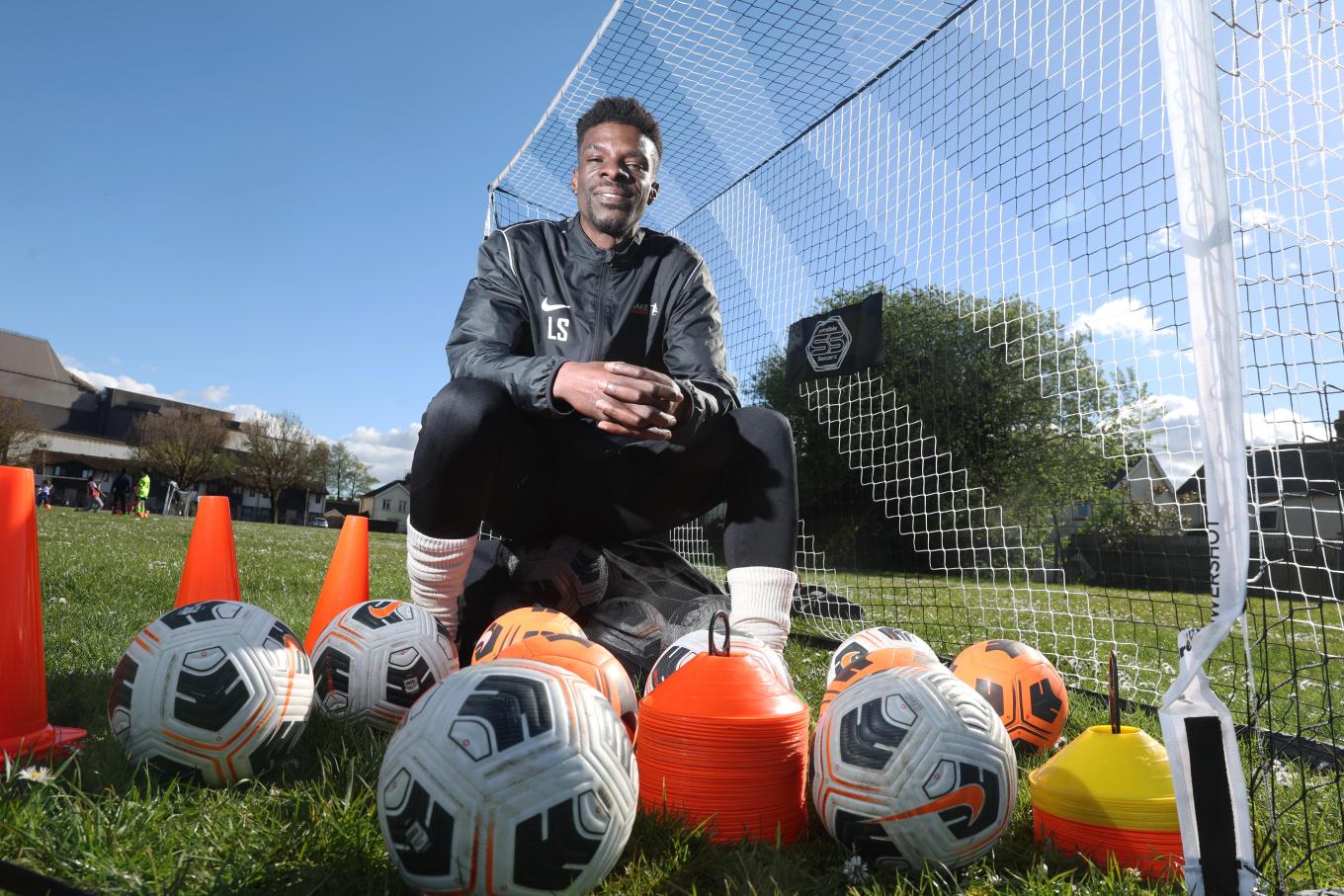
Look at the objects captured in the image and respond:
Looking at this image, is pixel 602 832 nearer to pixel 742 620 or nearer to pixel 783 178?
pixel 742 620

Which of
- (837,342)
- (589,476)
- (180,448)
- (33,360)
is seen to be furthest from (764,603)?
(33,360)

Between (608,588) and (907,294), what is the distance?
608cm

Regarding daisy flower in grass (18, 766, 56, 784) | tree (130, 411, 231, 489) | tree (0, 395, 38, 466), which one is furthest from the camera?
tree (130, 411, 231, 489)

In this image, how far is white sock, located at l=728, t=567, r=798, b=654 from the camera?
298cm

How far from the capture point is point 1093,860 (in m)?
1.71

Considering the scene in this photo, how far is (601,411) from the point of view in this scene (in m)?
2.62

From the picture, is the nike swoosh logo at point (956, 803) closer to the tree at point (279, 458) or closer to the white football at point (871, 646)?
the white football at point (871, 646)

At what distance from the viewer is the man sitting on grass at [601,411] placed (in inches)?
110

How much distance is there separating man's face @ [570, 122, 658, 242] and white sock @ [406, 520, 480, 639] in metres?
1.43

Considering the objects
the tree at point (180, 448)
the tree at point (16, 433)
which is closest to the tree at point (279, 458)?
the tree at point (180, 448)

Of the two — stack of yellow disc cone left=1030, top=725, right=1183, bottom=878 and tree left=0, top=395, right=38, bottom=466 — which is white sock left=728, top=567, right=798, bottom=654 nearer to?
stack of yellow disc cone left=1030, top=725, right=1183, bottom=878

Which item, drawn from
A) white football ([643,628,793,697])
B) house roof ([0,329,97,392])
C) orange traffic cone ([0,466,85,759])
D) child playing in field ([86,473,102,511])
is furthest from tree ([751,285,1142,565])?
house roof ([0,329,97,392])

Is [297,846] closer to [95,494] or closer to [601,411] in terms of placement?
[601,411]

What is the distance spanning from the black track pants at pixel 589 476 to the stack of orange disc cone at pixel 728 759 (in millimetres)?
1204
